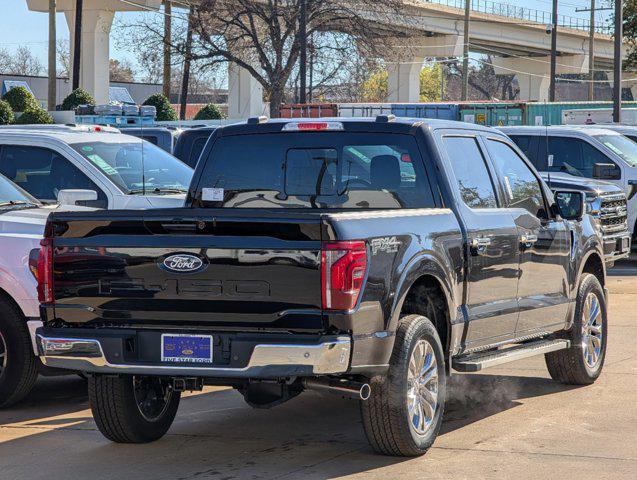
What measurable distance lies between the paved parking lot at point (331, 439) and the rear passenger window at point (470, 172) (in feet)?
4.74

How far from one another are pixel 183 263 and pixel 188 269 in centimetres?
4

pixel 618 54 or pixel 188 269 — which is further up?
pixel 618 54

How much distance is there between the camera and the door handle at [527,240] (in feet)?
28.7

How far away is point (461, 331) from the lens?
25.9ft

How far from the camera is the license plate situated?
22.1ft

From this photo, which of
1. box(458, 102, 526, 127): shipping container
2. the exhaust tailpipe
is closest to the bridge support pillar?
box(458, 102, 526, 127): shipping container

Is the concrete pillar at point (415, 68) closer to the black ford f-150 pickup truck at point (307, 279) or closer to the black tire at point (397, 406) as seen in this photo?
the black ford f-150 pickup truck at point (307, 279)

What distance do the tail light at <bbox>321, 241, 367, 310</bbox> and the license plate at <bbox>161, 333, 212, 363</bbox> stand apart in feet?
2.29

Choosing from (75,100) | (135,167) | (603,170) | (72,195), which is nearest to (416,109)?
(75,100)

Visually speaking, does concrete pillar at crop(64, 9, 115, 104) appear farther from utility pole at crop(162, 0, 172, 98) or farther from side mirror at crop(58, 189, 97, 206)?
side mirror at crop(58, 189, 97, 206)

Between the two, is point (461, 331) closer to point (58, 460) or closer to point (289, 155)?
point (289, 155)

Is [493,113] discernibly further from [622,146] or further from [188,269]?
[188,269]

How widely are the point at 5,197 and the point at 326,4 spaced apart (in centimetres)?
4602

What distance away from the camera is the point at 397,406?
6.93m
